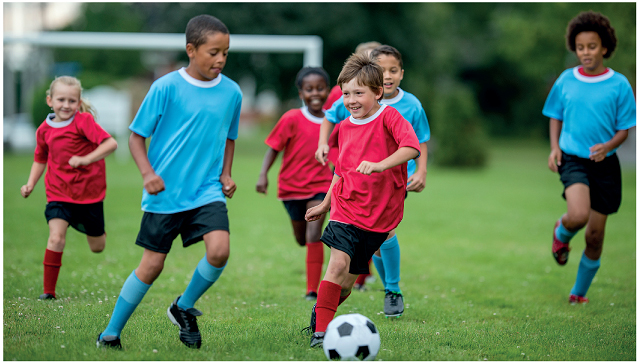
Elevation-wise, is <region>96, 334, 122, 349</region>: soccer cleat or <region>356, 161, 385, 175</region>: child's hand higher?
<region>356, 161, 385, 175</region>: child's hand

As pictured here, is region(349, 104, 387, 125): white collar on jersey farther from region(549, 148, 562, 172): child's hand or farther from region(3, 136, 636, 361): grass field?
region(549, 148, 562, 172): child's hand

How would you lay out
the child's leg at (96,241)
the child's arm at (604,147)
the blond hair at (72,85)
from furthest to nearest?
the child's leg at (96,241)
the blond hair at (72,85)
the child's arm at (604,147)

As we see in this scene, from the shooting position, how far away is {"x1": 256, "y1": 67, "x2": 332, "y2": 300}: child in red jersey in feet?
18.8

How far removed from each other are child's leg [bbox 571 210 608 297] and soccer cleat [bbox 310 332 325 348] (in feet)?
9.34

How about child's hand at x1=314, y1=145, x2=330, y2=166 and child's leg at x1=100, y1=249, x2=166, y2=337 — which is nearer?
child's leg at x1=100, y1=249, x2=166, y2=337

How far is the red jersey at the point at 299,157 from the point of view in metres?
5.77

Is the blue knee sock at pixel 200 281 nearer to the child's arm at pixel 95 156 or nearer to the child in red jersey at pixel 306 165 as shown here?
the child's arm at pixel 95 156

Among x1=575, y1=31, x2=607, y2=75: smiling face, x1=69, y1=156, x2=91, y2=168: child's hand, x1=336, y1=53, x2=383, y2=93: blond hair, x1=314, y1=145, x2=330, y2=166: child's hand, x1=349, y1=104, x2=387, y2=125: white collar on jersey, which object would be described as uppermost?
x1=575, y1=31, x2=607, y2=75: smiling face

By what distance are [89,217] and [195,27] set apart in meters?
2.43

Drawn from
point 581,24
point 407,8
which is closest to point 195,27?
point 581,24

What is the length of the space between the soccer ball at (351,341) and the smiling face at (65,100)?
305 cm

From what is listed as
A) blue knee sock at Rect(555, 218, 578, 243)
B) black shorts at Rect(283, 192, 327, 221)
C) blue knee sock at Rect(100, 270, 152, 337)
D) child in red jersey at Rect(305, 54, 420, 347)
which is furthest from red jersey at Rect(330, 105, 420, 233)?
blue knee sock at Rect(555, 218, 578, 243)

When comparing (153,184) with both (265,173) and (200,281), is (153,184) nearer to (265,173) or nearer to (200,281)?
(200,281)

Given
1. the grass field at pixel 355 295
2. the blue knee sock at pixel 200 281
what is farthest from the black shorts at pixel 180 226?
the grass field at pixel 355 295
